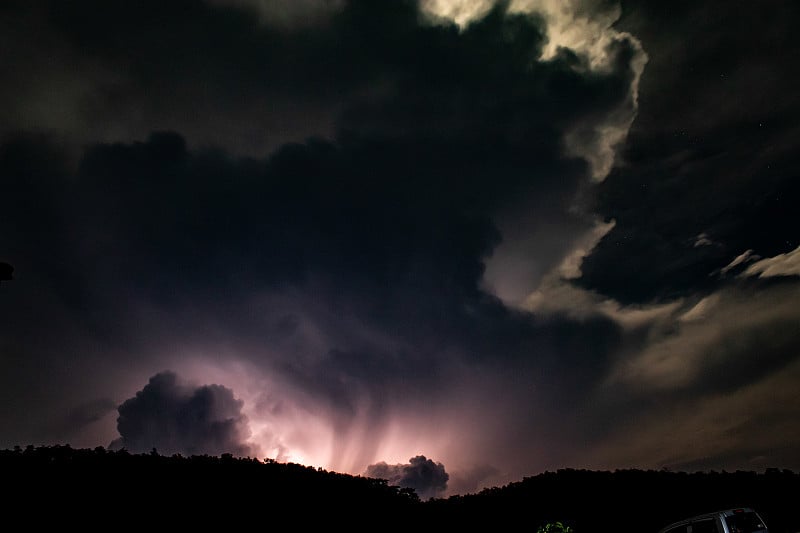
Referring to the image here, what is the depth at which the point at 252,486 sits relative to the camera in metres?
42.1

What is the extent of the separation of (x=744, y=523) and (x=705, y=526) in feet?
3.74

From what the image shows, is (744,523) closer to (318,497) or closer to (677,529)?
(677,529)

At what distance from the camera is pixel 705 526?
44.5 feet

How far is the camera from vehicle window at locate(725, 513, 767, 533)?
41.6 feet

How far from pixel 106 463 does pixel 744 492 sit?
6094 cm

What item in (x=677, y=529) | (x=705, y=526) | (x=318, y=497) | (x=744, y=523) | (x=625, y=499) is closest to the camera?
(x=744, y=523)

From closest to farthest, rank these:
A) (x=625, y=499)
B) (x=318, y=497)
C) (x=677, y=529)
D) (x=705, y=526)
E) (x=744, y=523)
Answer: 1. (x=744, y=523)
2. (x=705, y=526)
3. (x=677, y=529)
4. (x=318, y=497)
5. (x=625, y=499)

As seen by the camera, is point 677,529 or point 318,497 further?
point 318,497

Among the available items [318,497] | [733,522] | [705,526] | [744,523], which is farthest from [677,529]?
[318,497]

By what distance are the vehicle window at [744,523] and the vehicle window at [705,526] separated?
46cm

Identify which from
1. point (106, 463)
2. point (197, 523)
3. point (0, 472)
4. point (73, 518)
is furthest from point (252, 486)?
point (0, 472)

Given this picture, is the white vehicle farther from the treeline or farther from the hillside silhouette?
the treeline

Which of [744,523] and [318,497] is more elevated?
[318,497]

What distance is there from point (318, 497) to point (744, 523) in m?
41.8
